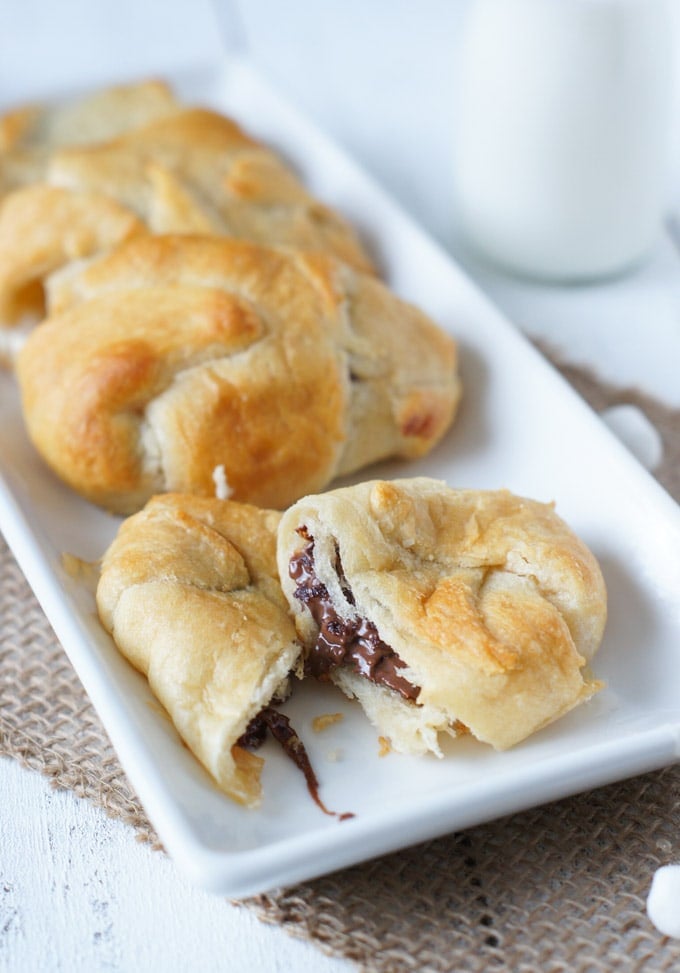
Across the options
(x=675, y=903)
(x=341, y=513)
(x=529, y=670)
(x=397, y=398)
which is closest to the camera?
(x=675, y=903)

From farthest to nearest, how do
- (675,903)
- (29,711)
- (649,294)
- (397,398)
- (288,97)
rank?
(288,97) → (649,294) → (397,398) → (29,711) → (675,903)

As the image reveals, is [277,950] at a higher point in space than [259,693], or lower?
lower

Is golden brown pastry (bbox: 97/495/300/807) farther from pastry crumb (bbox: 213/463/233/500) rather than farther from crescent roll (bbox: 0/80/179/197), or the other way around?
crescent roll (bbox: 0/80/179/197)

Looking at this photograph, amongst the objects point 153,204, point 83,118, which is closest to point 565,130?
point 153,204

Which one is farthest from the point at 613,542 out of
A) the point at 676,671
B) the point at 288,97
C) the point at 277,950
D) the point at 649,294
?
the point at 288,97

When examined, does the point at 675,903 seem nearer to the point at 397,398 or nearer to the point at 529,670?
the point at 529,670

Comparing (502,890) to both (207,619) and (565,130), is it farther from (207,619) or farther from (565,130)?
(565,130)
